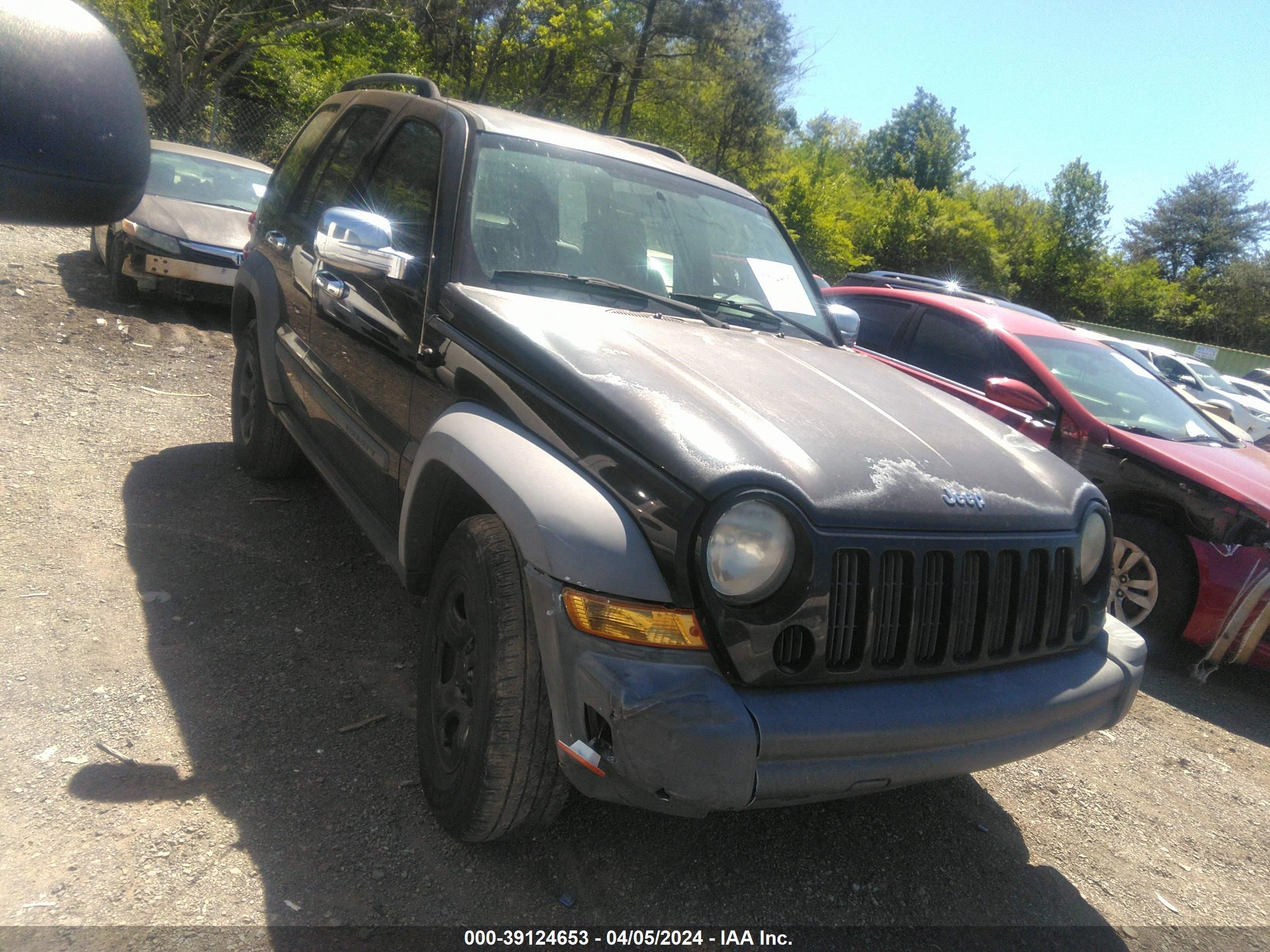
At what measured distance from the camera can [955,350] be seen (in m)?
6.01

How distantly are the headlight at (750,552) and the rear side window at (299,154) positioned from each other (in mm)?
3394

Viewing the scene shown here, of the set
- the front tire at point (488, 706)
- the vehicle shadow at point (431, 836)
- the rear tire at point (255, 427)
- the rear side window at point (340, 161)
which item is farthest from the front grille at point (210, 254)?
the front tire at point (488, 706)

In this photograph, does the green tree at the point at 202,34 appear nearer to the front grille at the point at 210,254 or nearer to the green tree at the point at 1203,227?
the front grille at the point at 210,254

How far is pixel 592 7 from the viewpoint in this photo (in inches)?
916

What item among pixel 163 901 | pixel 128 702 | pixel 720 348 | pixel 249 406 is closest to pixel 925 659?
pixel 720 348

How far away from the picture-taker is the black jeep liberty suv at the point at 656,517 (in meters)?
2.07

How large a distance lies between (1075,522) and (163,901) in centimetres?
256

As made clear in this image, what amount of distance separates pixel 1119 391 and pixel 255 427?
16.0 ft

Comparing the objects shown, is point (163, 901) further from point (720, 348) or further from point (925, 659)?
point (720, 348)

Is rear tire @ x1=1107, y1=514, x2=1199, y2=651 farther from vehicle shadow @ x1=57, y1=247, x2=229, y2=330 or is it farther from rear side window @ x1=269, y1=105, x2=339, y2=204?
vehicle shadow @ x1=57, y1=247, x2=229, y2=330

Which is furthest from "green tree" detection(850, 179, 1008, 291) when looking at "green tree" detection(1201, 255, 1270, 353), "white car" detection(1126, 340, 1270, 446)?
"white car" detection(1126, 340, 1270, 446)

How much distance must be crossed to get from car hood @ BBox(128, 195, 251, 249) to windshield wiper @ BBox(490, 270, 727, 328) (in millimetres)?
6346

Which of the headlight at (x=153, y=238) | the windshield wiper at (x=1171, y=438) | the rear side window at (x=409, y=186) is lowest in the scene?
the headlight at (x=153, y=238)

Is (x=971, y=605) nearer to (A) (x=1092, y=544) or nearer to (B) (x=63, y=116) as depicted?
(A) (x=1092, y=544)
